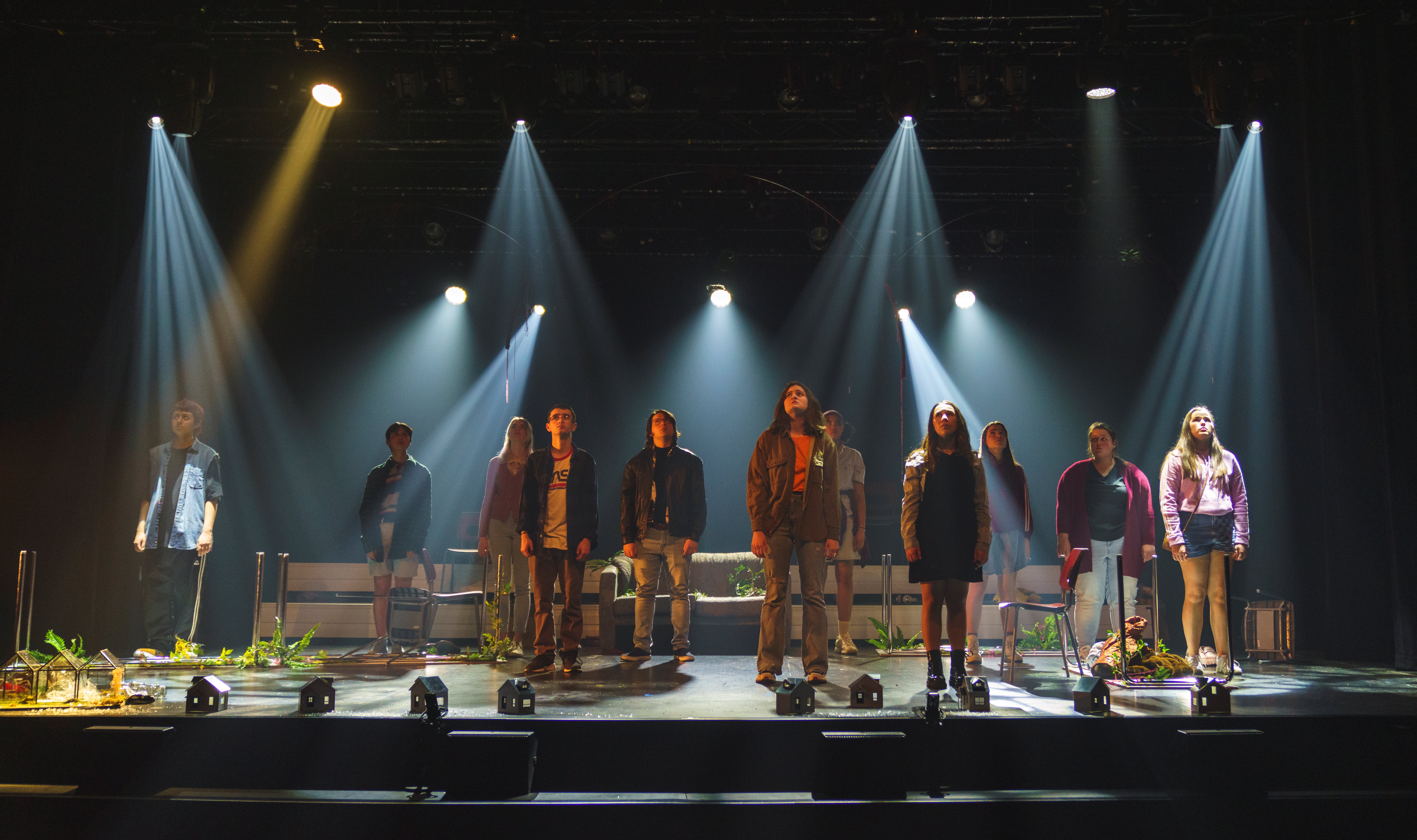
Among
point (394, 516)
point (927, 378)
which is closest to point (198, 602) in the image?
point (394, 516)

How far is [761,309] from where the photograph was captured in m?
11.6

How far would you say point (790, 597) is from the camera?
5297 millimetres

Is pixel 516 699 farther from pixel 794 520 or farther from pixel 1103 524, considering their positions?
pixel 1103 524

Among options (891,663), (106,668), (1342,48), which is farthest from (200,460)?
(1342,48)

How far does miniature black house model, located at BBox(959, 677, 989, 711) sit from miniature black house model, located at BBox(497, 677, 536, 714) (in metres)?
2.08

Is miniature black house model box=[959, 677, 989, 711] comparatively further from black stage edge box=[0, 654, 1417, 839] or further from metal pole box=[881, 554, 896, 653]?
metal pole box=[881, 554, 896, 653]

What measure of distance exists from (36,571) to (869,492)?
7939mm

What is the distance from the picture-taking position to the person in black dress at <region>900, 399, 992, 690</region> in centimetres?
493

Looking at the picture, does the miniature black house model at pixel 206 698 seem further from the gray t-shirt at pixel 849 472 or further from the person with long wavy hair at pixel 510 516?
the gray t-shirt at pixel 849 472

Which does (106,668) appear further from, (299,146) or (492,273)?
(492,273)

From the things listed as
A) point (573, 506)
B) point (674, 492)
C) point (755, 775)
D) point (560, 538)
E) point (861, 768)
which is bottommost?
point (755, 775)

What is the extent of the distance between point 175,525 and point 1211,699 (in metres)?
7.06

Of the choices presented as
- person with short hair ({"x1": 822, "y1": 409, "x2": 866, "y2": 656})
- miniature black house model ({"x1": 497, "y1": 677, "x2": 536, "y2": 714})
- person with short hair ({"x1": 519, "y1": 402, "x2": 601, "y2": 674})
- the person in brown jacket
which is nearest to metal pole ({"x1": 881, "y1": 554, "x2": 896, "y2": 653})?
person with short hair ({"x1": 822, "y1": 409, "x2": 866, "y2": 656})

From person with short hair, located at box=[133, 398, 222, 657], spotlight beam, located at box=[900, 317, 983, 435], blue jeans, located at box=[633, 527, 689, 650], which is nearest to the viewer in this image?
blue jeans, located at box=[633, 527, 689, 650]
